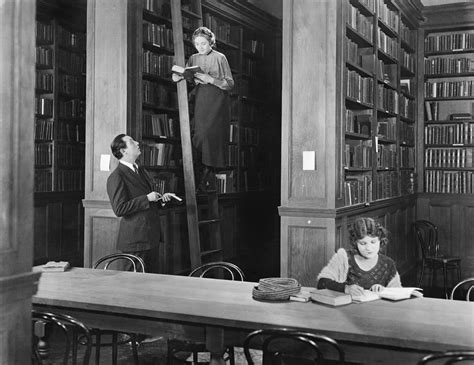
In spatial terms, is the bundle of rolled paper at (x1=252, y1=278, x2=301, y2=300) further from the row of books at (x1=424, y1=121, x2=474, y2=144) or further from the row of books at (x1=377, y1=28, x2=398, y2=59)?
the row of books at (x1=424, y1=121, x2=474, y2=144)

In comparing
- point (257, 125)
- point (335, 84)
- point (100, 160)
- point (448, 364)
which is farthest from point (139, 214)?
point (257, 125)

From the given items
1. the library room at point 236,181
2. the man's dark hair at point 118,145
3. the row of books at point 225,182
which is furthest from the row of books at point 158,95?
the row of books at point 225,182

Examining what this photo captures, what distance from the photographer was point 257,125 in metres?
7.80

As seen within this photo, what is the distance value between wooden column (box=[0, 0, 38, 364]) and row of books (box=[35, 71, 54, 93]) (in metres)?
5.15

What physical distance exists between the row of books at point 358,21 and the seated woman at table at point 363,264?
2.22 meters

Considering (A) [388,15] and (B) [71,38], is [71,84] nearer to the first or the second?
(B) [71,38]

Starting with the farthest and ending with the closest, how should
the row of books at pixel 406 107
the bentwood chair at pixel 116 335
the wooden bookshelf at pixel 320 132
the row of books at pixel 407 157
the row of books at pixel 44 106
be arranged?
1. the row of books at pixel 407 157
2. the row of books at pixel 406 107
3. the row of books at pixel 44 106
4. the wooden bookshelf at pixel 320 132
5. the bentwood chair at pixel 116 335

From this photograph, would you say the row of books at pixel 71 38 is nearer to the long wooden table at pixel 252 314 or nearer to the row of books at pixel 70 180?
the row of books at pixel 70 180

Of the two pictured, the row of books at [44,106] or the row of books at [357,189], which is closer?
the row of books at [357,189]

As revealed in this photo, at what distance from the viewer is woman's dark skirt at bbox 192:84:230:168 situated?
210 inches

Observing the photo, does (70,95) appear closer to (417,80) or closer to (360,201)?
(360,201)

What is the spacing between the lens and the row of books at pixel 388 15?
620 centimetres

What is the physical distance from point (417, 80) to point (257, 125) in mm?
2044

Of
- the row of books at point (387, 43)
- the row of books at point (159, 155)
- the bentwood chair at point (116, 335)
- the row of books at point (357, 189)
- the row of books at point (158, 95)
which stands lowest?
the bentwood chair at point (116, 335)
